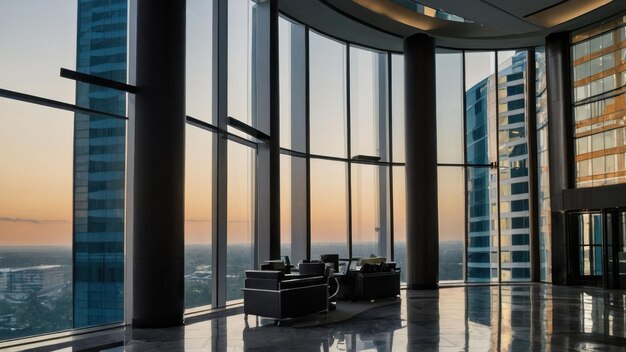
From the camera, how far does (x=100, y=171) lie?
31.0 feet

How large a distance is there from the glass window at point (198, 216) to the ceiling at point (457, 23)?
471 centimetres

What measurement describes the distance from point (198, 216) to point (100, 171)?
259 cm

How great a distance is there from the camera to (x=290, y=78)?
51.8 ft

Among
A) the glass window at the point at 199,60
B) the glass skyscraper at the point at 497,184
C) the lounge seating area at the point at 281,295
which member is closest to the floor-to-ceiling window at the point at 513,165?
the glass skyscraper at the point at 497,184

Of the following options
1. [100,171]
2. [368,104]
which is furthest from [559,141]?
[100,171]

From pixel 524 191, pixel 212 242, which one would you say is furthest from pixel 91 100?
pixel 524 191

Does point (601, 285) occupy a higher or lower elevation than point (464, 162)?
lower

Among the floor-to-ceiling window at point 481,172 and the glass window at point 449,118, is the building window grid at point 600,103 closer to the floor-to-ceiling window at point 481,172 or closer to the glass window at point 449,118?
the floor-to-ceiling window at point 481,172

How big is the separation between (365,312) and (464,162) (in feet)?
28.3

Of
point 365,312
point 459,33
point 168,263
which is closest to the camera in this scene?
point 168,263

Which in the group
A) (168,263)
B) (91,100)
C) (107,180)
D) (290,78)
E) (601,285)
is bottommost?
(601,285)

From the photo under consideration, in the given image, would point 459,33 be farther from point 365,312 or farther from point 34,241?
point 34,241

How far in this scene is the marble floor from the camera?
25.5ft

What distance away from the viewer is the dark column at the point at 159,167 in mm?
9219
